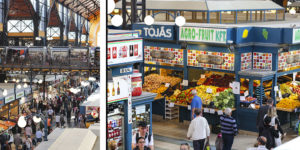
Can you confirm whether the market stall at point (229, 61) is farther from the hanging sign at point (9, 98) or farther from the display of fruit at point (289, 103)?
the hanging sign at point (9, 98)

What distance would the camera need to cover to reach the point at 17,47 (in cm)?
384

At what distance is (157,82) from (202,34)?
2290mm

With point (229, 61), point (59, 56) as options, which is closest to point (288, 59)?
point (229, 61)

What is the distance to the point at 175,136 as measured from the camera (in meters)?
11.3

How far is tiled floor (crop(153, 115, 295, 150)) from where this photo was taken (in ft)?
34.3

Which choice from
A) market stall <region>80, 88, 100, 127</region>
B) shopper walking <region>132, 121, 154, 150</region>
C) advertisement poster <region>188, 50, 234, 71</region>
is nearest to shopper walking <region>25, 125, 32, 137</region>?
market stall <region>80, 88, 100, 127</region>

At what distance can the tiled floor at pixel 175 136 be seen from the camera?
34.3 ft

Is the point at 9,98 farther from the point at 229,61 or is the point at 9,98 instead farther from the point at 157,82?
the point at 157,82

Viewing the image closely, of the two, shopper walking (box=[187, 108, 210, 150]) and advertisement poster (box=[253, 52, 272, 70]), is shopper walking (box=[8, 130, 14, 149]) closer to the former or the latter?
shopper walking (box=[187, 108, 210, 150])

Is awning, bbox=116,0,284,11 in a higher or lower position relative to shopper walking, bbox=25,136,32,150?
higher

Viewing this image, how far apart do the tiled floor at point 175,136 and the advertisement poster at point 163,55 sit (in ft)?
6.05

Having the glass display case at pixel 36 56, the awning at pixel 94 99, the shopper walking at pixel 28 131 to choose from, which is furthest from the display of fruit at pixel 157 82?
the shopper walking at pixel 28 131

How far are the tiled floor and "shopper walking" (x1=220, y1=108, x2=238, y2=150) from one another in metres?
1.47

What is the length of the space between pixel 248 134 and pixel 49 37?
8.43 m
